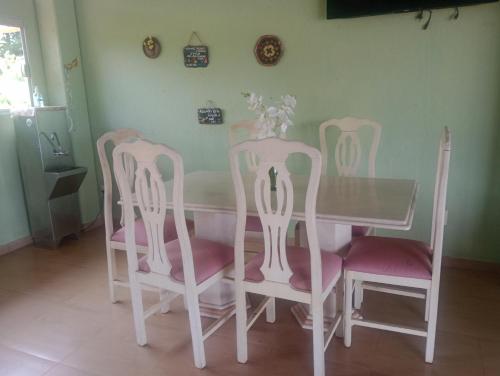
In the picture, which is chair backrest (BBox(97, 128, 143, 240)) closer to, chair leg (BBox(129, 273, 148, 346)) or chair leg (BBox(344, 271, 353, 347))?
chair leg (BBox(129, 273, 148, 346))

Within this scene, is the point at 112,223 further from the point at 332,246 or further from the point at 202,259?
the point at 332,246

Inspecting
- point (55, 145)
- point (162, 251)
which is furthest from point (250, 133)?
point (55, 145)

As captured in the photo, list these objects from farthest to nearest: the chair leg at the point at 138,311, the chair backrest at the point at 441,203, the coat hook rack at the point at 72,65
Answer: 1. the coat hook rack at the point at 72,65
2. the chair leg at the point at 138,311
3. the chair backrest at the point at 441,203

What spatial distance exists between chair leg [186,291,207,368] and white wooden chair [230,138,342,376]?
0.59 ft

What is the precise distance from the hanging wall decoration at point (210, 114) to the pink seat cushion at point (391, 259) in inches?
67.4

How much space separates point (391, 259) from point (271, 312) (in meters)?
0.76

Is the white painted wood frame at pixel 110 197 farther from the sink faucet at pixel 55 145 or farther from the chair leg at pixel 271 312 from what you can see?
the sink faucet at pixel 55 145

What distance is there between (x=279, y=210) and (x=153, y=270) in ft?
2.39

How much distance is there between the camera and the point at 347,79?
288cm

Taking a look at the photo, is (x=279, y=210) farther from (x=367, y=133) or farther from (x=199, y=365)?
(x=367, y=133)

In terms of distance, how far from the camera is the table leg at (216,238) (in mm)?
2273

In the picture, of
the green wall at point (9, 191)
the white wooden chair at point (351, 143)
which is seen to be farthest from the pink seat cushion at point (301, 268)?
the green wall at point (9, 191)

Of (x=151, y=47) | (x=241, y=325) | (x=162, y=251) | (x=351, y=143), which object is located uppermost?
(x=151, y=47)

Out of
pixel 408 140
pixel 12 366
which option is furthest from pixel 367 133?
pixel 12 366
